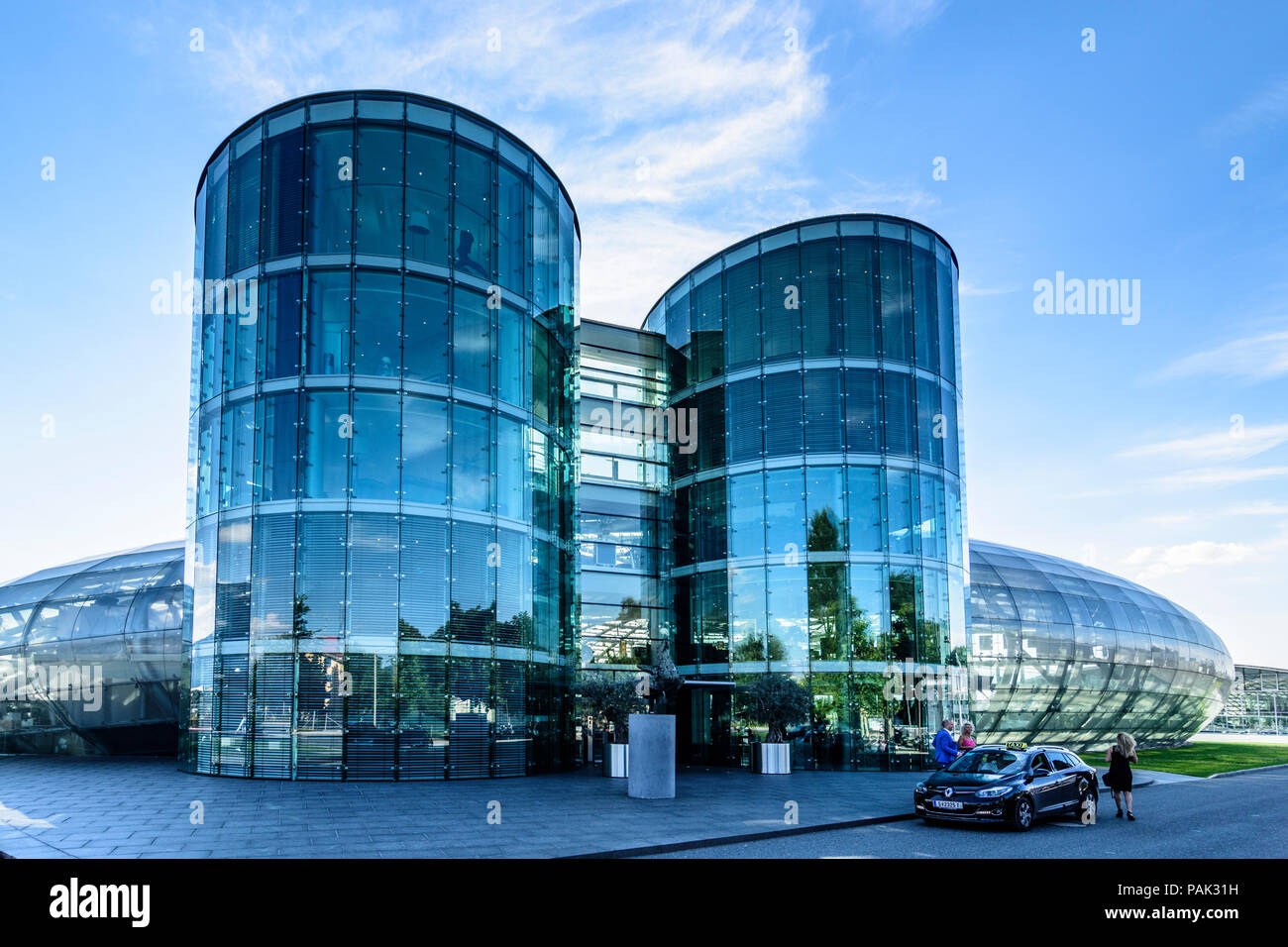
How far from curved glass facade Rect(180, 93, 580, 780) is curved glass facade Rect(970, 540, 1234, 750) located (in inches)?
881

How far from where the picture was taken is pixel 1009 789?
1812cm

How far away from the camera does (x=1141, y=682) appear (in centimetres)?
5031

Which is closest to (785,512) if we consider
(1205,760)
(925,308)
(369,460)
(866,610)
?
(866,610)

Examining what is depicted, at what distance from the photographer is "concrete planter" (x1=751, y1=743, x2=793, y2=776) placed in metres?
32.0

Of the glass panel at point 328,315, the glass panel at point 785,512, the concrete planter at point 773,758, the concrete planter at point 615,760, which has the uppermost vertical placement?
the glass panel at point 328,315

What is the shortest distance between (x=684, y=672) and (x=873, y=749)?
26.0 ft

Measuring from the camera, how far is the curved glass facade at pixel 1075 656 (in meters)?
44.8

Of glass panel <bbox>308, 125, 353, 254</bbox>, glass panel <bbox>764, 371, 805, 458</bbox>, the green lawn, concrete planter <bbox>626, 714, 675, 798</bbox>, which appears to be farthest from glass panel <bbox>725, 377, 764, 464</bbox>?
the green lawn

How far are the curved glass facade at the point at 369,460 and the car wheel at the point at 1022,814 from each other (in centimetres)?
1397

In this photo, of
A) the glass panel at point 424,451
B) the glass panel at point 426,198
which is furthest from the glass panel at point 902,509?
the glass panel at point 426,198

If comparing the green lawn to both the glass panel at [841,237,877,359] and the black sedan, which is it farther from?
the glass panel at [841,237,877,359]

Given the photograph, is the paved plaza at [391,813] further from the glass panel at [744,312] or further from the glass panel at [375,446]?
the glass panel at [744,312]

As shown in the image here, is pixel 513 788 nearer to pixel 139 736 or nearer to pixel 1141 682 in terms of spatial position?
pixel 139 736

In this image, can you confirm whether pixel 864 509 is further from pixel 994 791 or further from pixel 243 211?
pixel 243 211
